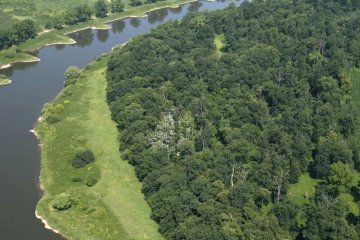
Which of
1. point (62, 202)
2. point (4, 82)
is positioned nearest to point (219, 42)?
point (4, 82)

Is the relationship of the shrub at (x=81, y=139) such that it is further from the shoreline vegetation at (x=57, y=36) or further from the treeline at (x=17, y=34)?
A: the treeline at (x=17, y=34)

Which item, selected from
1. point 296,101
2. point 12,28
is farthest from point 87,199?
point 12,28

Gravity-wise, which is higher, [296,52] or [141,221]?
[296,52]

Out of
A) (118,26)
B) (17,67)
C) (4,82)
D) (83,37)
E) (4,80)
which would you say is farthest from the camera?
(118,26)

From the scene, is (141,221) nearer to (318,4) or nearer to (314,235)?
(314,235)

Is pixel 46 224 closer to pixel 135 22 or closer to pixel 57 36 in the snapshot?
pixel 57 36

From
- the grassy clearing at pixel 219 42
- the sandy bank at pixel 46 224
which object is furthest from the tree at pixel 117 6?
the sandy bank at pixel 46 224
